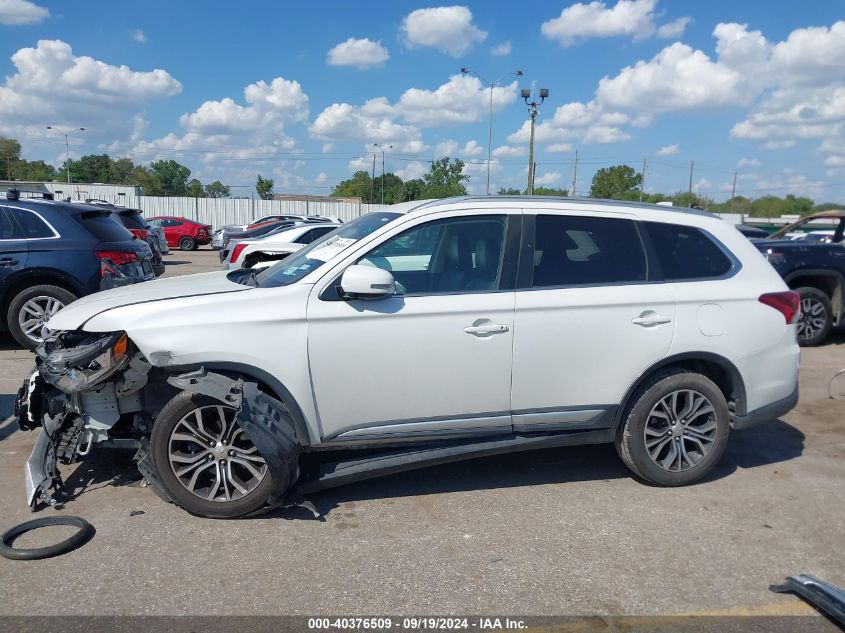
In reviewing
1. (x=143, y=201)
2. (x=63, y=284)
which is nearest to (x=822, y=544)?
(x=63, y=284)

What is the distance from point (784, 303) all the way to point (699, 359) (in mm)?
739

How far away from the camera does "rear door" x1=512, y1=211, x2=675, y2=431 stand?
4.20m

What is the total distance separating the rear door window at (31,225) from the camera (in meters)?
8.21

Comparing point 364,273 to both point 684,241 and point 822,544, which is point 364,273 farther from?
point 822,544

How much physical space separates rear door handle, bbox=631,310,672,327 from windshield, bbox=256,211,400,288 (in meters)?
1.68

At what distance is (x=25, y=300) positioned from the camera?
812 centimetres

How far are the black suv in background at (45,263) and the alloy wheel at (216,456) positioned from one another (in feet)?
16.7

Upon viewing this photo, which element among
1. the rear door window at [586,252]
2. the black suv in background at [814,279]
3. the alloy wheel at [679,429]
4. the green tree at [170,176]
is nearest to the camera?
the rear door window at [586,252]

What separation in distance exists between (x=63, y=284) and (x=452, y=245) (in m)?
5.91

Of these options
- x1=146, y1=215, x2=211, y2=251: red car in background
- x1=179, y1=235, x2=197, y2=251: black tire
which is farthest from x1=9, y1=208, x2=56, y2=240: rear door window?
x1=179, y1=235, x2=197, y2=251: black tire

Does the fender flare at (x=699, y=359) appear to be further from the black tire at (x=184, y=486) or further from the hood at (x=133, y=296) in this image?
the hood at (x=133, y=296)

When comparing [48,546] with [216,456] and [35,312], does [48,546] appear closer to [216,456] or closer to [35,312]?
[216,456]

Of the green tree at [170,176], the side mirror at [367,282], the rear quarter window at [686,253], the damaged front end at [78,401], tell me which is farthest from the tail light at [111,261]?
the green tree at [170,176]

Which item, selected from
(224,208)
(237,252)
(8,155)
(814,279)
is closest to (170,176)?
(8,155)
